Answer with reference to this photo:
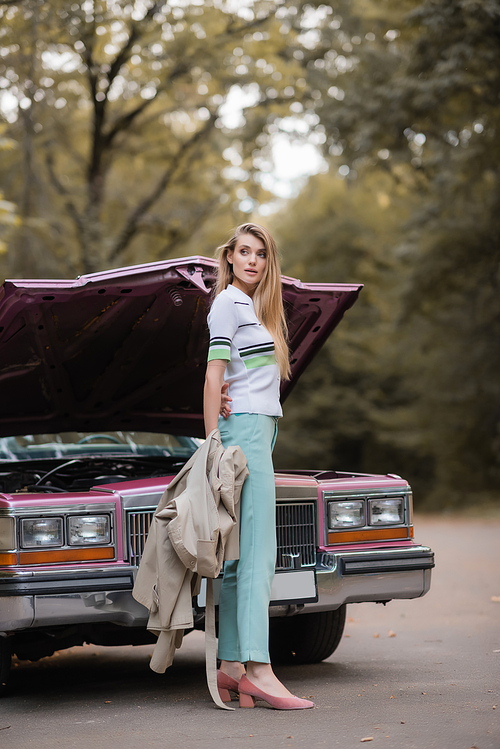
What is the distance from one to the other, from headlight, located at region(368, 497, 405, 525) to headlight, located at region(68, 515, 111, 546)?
143cm

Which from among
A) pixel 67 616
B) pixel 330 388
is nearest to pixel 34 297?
pixel 67 616

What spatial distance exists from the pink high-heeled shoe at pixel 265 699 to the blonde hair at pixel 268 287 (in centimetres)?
146

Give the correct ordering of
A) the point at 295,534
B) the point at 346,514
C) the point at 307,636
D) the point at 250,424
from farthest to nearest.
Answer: the point at 307,636, the point at 346,514, the point at 295,534, the point at 250,424

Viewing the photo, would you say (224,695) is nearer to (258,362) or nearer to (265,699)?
(265,699)

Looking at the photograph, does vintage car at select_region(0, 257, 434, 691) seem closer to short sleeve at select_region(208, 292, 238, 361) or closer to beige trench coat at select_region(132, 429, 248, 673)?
beige trench coat at select_region(132, 429, 248, 673)

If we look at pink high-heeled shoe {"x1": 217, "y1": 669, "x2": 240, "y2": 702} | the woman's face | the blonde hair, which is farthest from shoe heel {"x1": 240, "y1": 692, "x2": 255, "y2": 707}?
the woman's face

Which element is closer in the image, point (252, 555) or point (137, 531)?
point (252, 555)

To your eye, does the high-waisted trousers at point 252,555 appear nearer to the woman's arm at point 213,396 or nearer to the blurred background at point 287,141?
the woman's arm at point 213,396

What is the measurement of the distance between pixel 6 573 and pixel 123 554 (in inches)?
21.2

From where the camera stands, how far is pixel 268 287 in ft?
13.8

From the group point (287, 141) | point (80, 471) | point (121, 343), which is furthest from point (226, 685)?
point (287, 141)

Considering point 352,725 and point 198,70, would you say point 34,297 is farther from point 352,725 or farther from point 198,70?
point 198,70

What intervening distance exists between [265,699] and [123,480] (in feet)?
5.22

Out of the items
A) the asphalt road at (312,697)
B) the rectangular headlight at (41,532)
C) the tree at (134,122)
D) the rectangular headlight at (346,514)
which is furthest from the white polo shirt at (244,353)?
the tree at (134,122)
